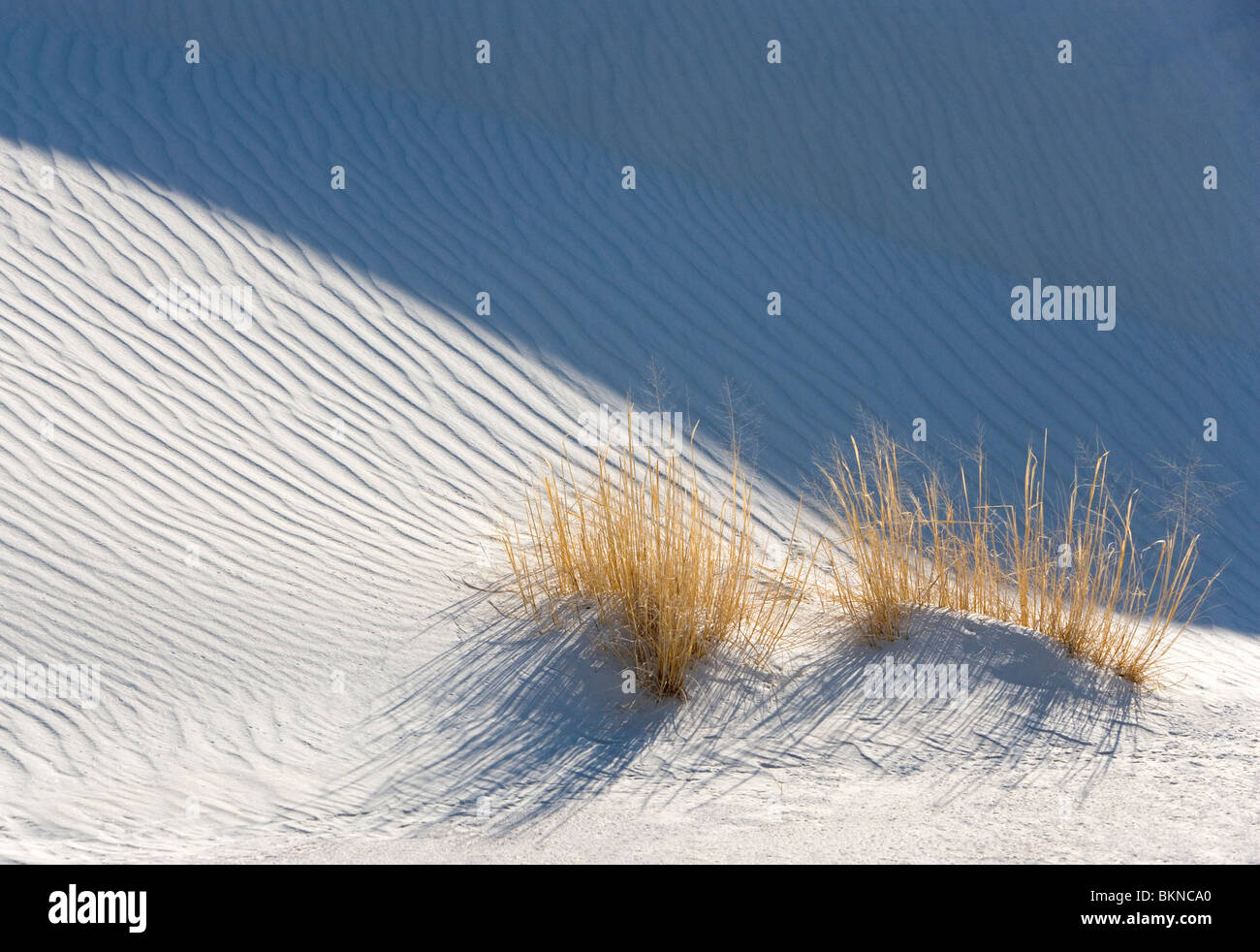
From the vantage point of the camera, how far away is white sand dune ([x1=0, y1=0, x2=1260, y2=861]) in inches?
136

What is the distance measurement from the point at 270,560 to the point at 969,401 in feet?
13.3

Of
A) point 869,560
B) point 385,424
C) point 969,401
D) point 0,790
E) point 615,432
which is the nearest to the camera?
point 0,790

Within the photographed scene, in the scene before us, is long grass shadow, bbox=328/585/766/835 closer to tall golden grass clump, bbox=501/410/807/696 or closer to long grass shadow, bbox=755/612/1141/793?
tall golden grass clump, bbox=501/410/807/696

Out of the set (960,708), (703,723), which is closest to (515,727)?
(703,723)

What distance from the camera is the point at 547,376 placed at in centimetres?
630

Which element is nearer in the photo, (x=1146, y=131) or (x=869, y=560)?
(x=869, y=560)

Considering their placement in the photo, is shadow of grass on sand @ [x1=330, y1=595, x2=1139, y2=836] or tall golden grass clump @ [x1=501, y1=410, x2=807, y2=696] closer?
shadow of grass on sand @ [x1=330, y1=595, x2=1139, y2=836]

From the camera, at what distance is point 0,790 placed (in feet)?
10.7

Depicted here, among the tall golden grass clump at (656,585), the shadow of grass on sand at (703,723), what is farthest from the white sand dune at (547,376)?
the tall golden grass clump at (656,585)

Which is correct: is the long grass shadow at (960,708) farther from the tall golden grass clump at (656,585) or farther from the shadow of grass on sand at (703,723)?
the tall golden grass clump at (656,585)

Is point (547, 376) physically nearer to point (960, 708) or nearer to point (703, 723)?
point (703, 723)

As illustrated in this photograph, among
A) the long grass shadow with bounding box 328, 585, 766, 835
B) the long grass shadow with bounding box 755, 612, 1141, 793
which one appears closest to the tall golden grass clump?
the long grass shadow with bounding box 328, 585, 766, 835
